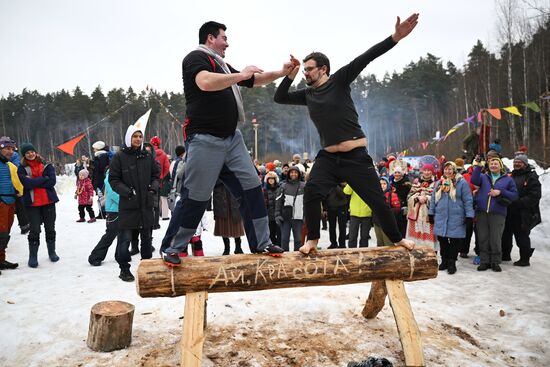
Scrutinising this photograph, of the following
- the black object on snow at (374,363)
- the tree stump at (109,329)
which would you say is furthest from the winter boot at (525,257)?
the tree stump at (109,329)

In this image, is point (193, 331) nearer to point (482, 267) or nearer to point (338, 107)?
point (338, 107)

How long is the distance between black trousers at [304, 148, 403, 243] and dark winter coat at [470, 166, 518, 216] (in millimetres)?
4055

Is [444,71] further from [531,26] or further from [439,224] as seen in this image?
[439,224]

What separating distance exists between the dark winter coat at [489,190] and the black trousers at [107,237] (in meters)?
6.71

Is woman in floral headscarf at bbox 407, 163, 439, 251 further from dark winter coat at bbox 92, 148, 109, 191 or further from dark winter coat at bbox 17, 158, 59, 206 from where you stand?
dark winter coat at bbox 17, 158, 59, 206

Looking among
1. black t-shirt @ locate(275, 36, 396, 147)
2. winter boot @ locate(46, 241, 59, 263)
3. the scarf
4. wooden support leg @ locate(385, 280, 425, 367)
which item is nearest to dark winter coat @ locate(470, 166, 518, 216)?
wooden support leg @ locate(385, 280, 425, 367)

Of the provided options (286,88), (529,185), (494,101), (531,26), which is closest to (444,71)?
(494,101)

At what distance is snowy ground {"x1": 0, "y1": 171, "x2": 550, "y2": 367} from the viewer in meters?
3.45

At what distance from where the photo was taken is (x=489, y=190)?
6828 millimetres

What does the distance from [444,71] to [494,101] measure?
83.7ft

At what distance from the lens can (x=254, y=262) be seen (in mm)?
3373

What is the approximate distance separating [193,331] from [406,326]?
6.11 feet

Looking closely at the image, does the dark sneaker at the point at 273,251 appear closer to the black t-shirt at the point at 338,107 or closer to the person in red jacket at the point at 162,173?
the black t-shirt at the point at 338,107

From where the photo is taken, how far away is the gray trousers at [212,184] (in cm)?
315
